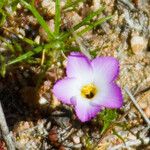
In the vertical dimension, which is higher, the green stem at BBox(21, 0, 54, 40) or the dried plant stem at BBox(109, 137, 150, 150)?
the green stem at BBox(21, 0, 54, 40)

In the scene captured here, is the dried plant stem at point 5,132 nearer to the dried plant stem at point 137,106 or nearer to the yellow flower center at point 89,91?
the yellow flower center at point 89,91

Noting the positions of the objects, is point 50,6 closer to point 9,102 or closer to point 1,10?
point 1,10

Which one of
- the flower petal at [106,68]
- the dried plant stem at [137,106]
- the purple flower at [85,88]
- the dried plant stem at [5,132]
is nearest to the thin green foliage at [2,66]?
the dried plant stem at [5,132]

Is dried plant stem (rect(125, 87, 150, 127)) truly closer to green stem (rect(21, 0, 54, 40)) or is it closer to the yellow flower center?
the yellow flower center

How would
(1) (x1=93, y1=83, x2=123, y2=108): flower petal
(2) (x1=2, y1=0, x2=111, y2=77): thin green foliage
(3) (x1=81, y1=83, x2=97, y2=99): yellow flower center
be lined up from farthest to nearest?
(2) (x1=2, y1=0, x2=111, y2=77): thin green foliage → (3) (x1=81, y1=83, x2=97, y2=99): yellow flower center → (1) (x1=93, y1=83, x2=123, y2=108): flower petal

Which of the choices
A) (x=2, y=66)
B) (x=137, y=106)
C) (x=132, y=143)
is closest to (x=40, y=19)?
(x=2, y=66)

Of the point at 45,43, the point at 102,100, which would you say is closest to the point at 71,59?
the point at 102,100

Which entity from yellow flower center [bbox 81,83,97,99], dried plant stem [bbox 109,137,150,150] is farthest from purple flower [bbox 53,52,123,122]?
dried plant stem [bbox 109,137,150,150]

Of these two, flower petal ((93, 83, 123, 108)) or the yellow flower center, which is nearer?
flower petal ((93, 83, 123, 108))
